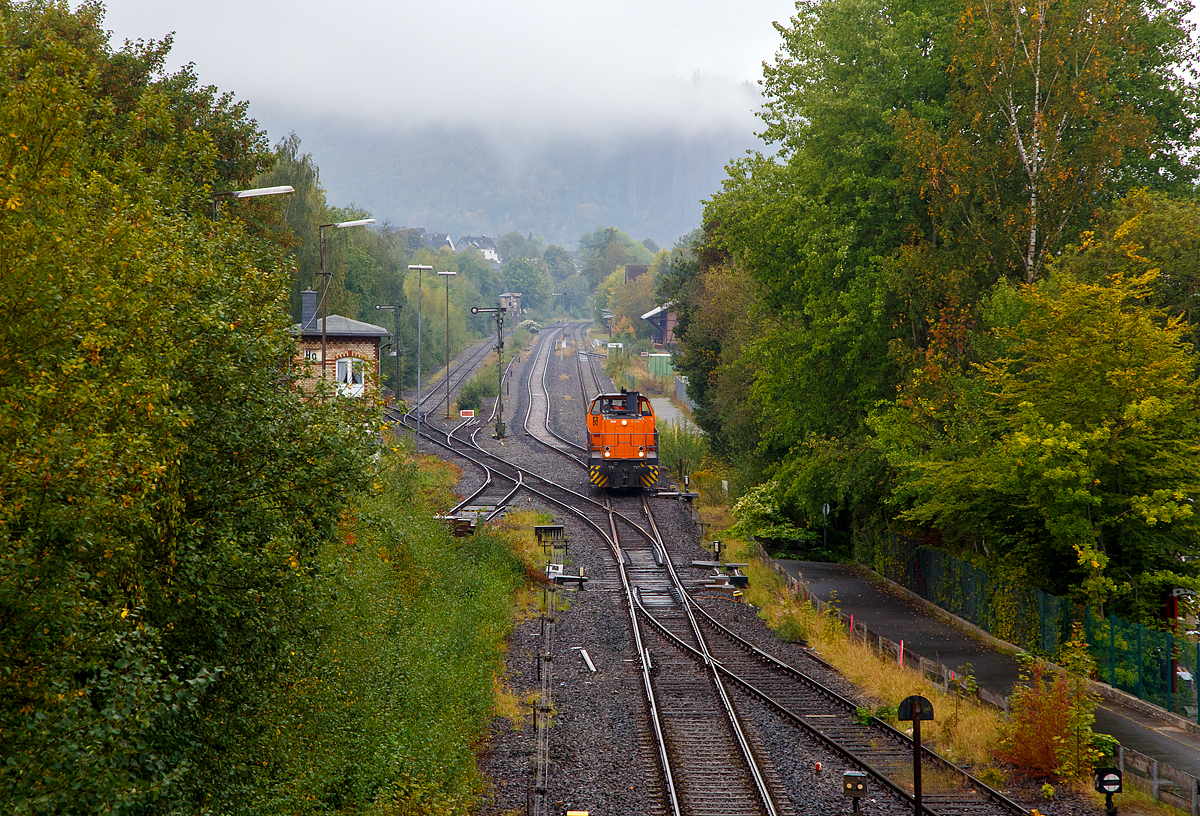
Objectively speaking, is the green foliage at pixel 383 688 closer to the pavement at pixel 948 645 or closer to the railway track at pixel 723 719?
the railway track at pixel 723 719

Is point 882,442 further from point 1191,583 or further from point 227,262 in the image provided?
point 227,262

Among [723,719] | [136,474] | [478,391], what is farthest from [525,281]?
[136,474]

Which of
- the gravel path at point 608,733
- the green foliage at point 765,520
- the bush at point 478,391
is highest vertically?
the bush at point 478,391

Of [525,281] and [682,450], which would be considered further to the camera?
[525,281]

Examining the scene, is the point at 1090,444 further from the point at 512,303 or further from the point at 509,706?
the point at 512,303

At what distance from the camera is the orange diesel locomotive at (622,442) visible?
34938mm

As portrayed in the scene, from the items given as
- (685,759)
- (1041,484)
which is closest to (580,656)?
(685,759)

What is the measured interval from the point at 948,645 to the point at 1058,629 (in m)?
2.53

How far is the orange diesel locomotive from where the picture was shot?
3494 centimetres

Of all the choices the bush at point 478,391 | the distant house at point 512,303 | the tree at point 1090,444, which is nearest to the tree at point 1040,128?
the tree at point 1090,444

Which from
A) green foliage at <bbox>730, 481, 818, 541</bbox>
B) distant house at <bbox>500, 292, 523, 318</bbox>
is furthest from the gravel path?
distant house at <bbox>500, 292, 523, 318</bbox>

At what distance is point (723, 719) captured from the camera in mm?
15586

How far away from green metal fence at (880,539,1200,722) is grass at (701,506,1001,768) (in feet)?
9.10

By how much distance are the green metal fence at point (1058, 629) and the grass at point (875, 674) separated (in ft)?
9.10
